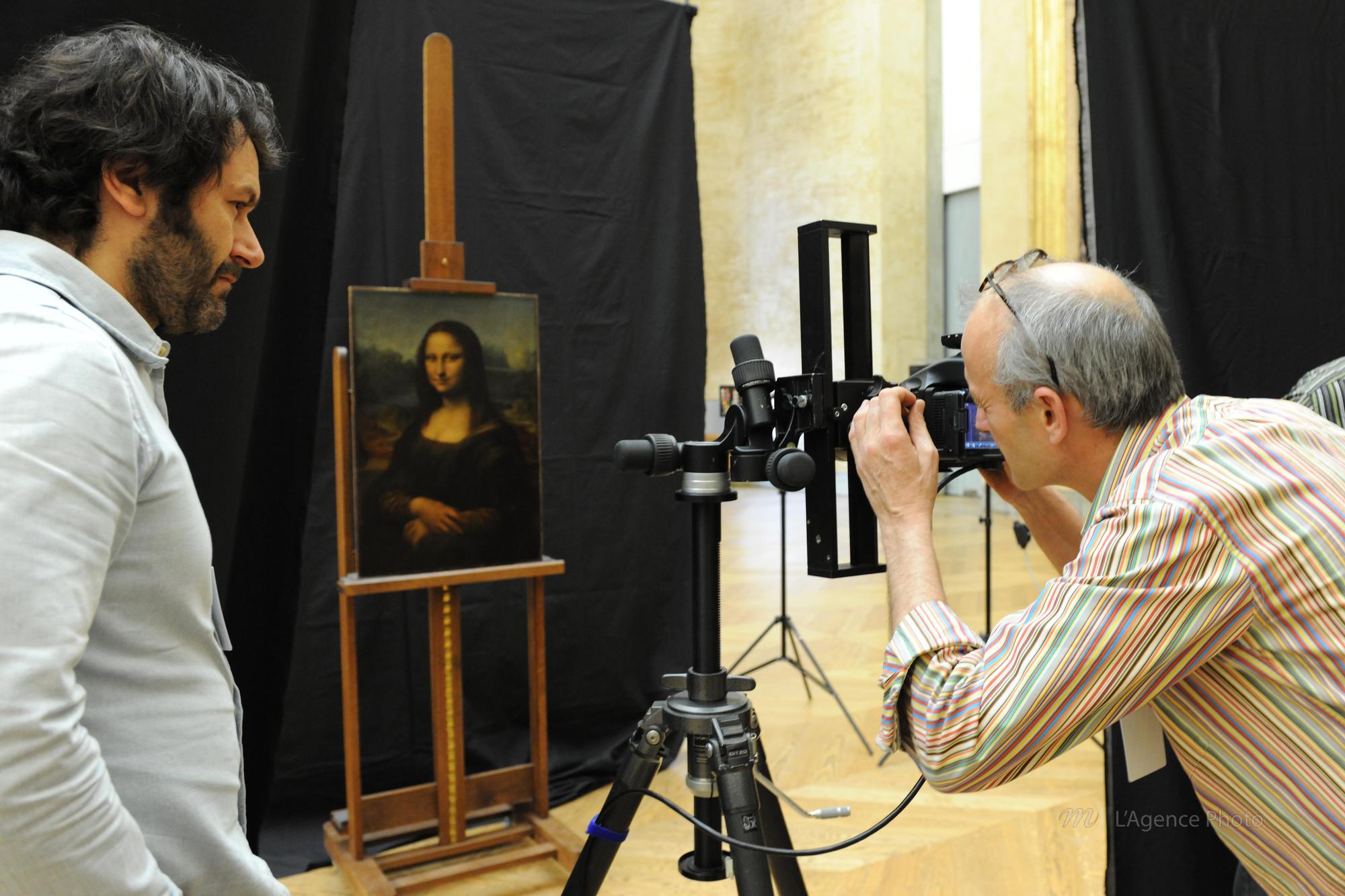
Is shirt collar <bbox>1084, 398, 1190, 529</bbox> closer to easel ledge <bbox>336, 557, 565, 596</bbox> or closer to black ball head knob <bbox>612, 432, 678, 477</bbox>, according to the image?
black ball head knob <bbox>612, 432, 678, 477</bbox>

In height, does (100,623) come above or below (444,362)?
below

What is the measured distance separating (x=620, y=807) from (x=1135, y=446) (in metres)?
0.94

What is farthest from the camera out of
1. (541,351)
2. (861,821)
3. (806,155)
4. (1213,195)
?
(806,155)

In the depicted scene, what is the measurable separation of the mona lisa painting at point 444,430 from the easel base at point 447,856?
0.72 meters

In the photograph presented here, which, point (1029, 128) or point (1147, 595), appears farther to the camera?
point (1029, 128)

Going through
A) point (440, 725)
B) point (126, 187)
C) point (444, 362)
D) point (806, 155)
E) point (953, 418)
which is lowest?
point (440, 725)

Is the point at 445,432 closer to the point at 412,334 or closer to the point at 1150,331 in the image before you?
the point at 412,334

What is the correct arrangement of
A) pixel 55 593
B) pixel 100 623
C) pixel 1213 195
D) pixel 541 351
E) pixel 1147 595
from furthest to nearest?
pixel 541 351
pixel 1213 195
pixel 1147 595
pixel 100 623
pixel 55 593

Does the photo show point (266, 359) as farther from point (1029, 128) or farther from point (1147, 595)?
point (1029, 128)

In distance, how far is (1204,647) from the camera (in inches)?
42.3

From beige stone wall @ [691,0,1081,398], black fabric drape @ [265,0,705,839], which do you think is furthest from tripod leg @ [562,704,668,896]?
beige stone wall @ [691,0,1081,398]

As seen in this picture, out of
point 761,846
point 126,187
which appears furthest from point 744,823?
point 126,187

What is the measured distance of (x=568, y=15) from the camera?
3025mm

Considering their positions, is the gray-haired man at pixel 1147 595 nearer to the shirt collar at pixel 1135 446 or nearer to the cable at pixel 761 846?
the shirt collar at pixel 1135 446
